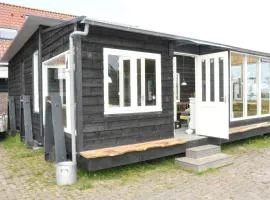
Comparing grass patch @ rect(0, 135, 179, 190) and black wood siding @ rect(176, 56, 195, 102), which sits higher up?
black wood siding @ rect(176, 56, 195, 102)

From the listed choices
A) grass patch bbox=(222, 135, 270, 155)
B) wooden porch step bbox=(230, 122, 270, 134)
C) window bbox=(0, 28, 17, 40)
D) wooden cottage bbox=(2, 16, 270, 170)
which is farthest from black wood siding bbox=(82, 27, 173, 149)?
window bbox=(0, 28, 17, 40)

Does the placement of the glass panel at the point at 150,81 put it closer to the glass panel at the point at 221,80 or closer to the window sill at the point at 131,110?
the window sill at the point at 131,110

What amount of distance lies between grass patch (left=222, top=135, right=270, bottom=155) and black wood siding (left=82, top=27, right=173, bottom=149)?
2.13 m

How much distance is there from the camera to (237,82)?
772 centimetres

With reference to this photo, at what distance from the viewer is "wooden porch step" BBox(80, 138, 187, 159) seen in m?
4.92

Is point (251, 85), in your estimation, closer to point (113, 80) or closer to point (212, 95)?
point (212, 95)

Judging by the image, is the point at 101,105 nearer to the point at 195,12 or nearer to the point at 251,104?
the point at 251,104

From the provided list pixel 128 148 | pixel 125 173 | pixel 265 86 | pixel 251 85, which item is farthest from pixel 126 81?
pixel 265 86

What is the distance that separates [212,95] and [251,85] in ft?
5.76

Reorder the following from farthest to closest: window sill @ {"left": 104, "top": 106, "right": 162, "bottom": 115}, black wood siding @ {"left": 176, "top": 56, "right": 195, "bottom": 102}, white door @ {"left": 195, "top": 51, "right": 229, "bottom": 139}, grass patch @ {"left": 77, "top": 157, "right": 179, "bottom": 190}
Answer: black wood siding @ {"left": 176, "top": 56, "right": 195, "bottom": 102}, white door @ {"left": 195, "top": 51, "right": 229, "bottom": 139}, window sill @ {"left": 104, "top": 106, "right": 162, "bottom": 115}, grass patch @ {"left": 77, "top": 157, "right": 179, "bottom": 190}

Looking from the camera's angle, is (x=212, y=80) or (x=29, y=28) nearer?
(x=29, y=28)

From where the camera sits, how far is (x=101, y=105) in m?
5.32

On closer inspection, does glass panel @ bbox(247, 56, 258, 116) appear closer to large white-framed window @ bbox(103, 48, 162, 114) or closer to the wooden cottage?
the wooden cottage

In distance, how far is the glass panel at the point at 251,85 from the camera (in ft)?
26.9
